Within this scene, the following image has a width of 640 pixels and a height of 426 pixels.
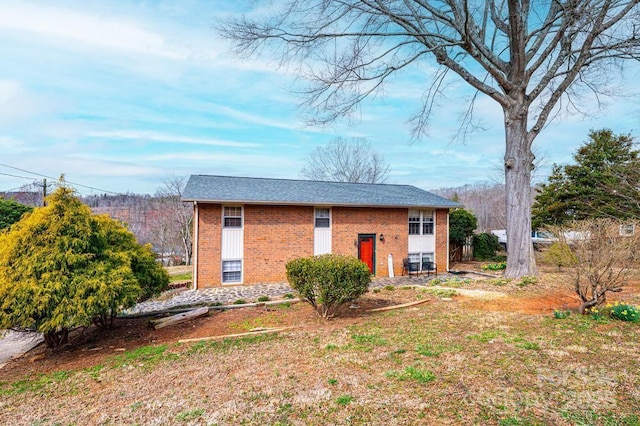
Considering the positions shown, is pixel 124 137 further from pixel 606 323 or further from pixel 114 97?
pixel 606 323

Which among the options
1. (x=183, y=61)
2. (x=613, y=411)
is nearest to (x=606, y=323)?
(x=613, y=411)

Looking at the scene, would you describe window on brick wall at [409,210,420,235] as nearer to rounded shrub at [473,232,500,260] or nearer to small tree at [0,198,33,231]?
rounded shrub at [473,232,500,260]

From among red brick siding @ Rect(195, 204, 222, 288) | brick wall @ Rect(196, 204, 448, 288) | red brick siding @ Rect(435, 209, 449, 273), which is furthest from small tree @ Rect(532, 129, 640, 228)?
red brick siding @ Rect(195, 204, 222, 288)

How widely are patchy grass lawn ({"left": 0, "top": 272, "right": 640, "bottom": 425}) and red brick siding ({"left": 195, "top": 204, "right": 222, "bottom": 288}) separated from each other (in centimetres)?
597

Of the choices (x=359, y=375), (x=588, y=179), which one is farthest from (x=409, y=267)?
(x=588, y=179)

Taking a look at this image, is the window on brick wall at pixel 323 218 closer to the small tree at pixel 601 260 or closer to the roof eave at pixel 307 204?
the roof eave at pixel 307 204

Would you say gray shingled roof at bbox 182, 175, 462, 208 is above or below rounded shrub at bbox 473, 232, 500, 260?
above

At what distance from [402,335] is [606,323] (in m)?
3.62

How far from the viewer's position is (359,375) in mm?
4059

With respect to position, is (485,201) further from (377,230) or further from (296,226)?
(296,226)

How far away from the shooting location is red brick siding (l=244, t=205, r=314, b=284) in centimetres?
1353

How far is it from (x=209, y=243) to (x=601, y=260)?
1192cm

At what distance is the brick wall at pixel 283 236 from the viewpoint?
1304 cm

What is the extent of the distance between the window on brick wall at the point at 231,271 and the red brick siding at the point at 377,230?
13.8 feet
